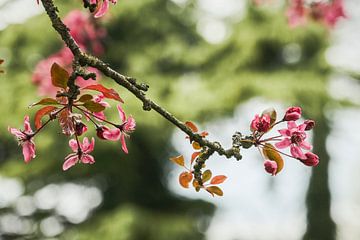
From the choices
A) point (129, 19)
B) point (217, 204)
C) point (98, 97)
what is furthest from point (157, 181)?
point (98, 97)

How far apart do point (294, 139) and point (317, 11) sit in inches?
50.6

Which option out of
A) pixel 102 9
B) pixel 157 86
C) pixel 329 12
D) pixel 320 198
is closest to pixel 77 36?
pixel 329 12

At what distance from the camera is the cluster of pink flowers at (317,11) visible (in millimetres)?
2020

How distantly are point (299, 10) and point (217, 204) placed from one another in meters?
4.80

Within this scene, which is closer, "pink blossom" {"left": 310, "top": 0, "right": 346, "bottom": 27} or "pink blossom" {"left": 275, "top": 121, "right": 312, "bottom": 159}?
"pink blossom" {"left": 275, "top": 121, "right": 312, "bottom": 159}

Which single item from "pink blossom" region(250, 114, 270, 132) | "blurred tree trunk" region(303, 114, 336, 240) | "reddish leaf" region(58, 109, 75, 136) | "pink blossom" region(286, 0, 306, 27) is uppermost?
"blurred tree trunk" region(303, 114, 336, 240)

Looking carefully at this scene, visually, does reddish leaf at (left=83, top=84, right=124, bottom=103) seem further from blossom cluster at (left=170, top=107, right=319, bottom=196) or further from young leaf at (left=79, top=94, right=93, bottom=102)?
blossom cluster at (left=170, top=107, right=319, bottom=196)

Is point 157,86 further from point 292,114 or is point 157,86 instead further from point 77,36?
point 292,114

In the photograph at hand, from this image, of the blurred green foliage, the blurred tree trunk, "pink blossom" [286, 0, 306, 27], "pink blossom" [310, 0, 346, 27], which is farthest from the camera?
the blurred tree trunk

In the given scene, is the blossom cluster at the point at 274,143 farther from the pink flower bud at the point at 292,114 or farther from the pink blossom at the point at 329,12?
the pink blossom at the point at 329,12

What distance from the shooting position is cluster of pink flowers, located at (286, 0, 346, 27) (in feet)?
6.63

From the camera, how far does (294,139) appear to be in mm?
1001

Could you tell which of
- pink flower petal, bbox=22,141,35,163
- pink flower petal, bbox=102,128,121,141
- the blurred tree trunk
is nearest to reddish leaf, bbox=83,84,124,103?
pink flower petal, bbox=102,128,121,141

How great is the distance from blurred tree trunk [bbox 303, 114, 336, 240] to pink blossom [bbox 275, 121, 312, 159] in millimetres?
5072
